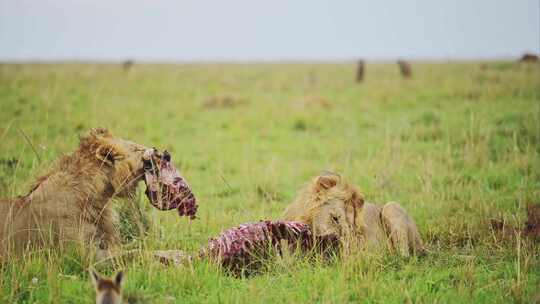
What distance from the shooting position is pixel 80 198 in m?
4.78

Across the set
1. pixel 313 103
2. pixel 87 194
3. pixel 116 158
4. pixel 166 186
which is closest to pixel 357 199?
pixel 166 186

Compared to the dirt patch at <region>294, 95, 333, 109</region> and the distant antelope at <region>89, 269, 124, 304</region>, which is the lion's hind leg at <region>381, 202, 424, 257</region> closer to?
the distant antelope at <region>89, 269, 124, 304</region>

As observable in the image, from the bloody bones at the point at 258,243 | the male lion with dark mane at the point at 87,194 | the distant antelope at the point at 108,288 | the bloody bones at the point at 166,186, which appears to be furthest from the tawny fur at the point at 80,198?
the distant antelope at the point at 108,288

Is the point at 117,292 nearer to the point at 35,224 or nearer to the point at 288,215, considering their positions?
the point at 35,224

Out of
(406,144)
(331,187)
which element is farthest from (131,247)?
(406,144)

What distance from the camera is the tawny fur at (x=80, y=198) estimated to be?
460 centimetres

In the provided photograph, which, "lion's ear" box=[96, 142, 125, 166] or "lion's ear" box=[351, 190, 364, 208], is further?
"lion's ear" box=[351, 190, 364, 208]

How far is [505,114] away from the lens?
13367mm

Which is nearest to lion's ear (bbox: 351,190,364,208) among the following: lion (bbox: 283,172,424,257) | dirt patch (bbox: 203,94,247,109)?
lion (bbox: 283,172,424,257)

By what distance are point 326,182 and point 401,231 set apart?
87 cm

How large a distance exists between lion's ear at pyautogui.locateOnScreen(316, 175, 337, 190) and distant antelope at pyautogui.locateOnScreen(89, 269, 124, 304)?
9.30 feet

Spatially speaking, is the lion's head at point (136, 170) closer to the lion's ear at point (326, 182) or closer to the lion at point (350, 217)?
the lion at point (350, 217)

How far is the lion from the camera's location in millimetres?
5203

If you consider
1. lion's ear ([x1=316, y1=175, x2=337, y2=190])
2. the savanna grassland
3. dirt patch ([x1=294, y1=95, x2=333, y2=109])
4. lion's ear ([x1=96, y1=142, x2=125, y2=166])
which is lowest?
the savanna grassland
